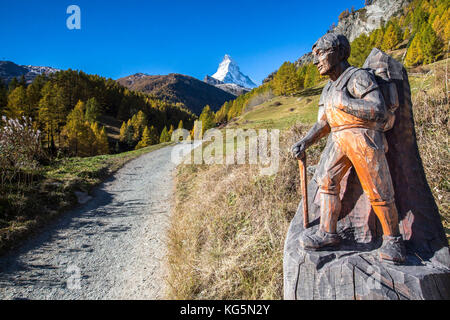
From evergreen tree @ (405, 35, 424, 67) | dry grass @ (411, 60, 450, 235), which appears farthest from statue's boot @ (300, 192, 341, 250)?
evergreen tree @ (405, 35, 424, 67)

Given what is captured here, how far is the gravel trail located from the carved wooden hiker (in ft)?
10.7

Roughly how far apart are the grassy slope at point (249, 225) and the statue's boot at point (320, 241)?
1.21 meters

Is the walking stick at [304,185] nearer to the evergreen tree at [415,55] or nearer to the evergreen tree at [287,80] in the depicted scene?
the evergreen tree at [415,55]

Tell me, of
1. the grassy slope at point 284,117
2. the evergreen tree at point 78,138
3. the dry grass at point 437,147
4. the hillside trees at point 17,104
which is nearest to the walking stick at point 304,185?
the dry grass at point 437,147

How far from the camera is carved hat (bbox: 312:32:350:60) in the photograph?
213cm

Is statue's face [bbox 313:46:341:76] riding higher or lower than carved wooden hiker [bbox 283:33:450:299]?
higher

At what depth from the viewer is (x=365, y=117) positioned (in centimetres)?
181

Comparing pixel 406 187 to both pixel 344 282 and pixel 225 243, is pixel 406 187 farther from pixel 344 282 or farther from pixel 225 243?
pixel 225 243

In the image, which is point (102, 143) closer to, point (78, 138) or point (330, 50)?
point (78, 138)

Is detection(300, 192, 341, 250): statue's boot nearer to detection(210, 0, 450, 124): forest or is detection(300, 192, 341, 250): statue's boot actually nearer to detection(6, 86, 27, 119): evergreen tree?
detection(210, 0, 450, 124): forest

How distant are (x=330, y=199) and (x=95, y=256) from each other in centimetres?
557

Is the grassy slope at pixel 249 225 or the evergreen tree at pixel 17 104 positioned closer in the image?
the grassy slope at pixel 249 225

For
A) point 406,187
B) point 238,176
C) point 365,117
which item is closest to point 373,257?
point 406,187

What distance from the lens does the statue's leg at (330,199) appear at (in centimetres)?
210
